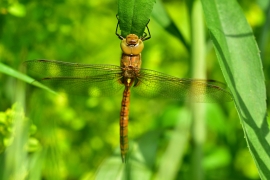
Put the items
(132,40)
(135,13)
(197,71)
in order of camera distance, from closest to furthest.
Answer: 1. (135,13)
2. (132,40)
3. (197,71)

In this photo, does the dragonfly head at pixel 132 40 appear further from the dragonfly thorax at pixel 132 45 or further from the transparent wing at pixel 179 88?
the transparent wing at pixel 179 88

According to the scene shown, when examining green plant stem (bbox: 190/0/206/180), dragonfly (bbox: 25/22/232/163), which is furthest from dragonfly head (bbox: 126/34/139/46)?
green plant stem (bbox: 190/0/206/180)

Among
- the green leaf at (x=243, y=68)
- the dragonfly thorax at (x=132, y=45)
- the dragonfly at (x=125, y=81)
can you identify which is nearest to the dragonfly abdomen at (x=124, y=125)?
the dragonfly at (x=125, y=81)

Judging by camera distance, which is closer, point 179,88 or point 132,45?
point 132,45

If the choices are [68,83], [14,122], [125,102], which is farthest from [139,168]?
[14,122]

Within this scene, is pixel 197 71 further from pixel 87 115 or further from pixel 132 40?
pixel 87 115

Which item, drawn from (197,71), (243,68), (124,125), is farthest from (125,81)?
(243,68)
